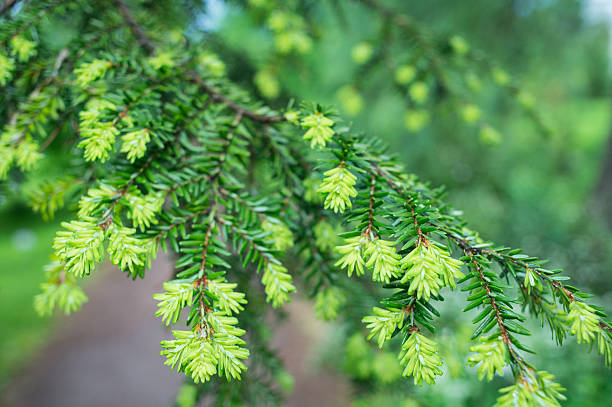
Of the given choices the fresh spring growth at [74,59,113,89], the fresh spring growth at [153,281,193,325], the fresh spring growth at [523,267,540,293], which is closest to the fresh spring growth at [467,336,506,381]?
the fresh spring growth at [523,267,540,293]

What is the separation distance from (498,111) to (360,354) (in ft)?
19.7

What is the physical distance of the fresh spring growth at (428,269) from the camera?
2.33 ft

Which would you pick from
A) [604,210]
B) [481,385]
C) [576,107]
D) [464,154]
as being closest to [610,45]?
[576,107]

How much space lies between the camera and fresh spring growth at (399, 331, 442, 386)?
0.71 m

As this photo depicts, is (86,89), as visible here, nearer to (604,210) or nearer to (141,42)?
(141,42)

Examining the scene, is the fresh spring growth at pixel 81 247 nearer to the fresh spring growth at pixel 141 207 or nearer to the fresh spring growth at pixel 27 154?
the fresh spring growth at pixel 141 207

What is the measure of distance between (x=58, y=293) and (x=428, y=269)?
112 cm

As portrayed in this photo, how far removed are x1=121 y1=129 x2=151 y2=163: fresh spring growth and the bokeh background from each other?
1.01 meters

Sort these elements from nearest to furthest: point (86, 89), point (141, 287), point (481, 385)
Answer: point (86, 89) → point (481, 385) → point (141, 287)

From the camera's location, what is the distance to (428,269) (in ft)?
2.36

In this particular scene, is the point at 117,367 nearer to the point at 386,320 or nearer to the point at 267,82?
the point at 267,82

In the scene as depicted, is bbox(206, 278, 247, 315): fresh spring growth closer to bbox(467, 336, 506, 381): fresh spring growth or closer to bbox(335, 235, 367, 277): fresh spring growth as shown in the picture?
bbox(335, 235, 367, 277): fresh spring growth

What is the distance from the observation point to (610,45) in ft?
31.0

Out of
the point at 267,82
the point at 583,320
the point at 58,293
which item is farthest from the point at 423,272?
the point at 267,82
